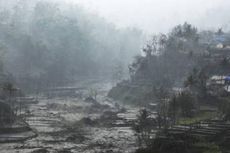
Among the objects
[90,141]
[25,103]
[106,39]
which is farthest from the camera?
[106,39]

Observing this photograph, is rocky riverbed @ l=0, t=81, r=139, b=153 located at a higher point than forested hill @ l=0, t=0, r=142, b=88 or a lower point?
lower

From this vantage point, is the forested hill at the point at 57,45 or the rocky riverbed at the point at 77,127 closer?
the rocky riverbed at the point at 77,127

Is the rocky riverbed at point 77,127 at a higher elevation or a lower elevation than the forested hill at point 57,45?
lower

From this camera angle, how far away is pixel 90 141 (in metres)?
48.0

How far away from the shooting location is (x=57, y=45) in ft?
381

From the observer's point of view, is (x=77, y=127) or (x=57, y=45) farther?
(x=57, y=45)

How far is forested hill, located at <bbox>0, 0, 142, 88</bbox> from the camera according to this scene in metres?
103

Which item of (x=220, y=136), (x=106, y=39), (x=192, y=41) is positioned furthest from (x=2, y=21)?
(x=220, y=136)

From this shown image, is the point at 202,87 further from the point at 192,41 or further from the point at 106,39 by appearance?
the point at 106,39

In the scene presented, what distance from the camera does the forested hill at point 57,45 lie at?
103312 mm

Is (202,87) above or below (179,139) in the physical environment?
above

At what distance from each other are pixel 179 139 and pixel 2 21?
282ft

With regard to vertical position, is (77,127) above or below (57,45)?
below

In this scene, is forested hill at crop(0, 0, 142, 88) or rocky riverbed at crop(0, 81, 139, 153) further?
forested hill at crop(0, 0, 142, 88)
